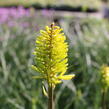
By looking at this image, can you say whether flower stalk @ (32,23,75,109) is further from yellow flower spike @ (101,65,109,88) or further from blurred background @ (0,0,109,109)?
blurred background @ (0,0,109,109)

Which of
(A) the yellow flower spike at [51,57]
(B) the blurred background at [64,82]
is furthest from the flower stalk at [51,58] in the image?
(B) the blurred background at [64,82]

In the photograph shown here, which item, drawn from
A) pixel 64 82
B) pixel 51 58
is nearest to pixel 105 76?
pixel 51 58

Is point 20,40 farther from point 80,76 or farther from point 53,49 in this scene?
point 53,49

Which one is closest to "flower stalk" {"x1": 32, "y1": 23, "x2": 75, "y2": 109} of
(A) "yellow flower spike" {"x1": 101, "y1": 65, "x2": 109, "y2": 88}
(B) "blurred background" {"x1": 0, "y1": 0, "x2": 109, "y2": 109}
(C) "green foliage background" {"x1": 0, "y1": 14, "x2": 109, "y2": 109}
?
(A) "yellow flower spike" {"x1": 101, "y1": 65, "x2": 109, "y2": 88}

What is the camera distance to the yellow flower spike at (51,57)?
850 mm

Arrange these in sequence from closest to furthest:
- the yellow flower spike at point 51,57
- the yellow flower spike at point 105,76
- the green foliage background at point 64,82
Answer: the yellow flower spike at point 51,57, the yellow flower spike at point 105,76, the green foliage background at point 64,82

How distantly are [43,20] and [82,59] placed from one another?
4.40 metres

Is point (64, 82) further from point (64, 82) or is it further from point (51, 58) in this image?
point (51, 58)

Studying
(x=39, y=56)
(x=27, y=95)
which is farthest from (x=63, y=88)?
(x=39, y=56)

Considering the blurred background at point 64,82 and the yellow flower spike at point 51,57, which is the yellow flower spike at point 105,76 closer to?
the blurred background at point 64,82

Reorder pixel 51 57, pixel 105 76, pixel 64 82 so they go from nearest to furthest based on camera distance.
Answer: pixel 51 57 → pixel 105 76 → pixel 64 82

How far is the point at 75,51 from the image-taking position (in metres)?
3.73

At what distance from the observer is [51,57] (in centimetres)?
86

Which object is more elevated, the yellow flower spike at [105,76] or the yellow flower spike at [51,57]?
the yellow flower spike at [51,57]
